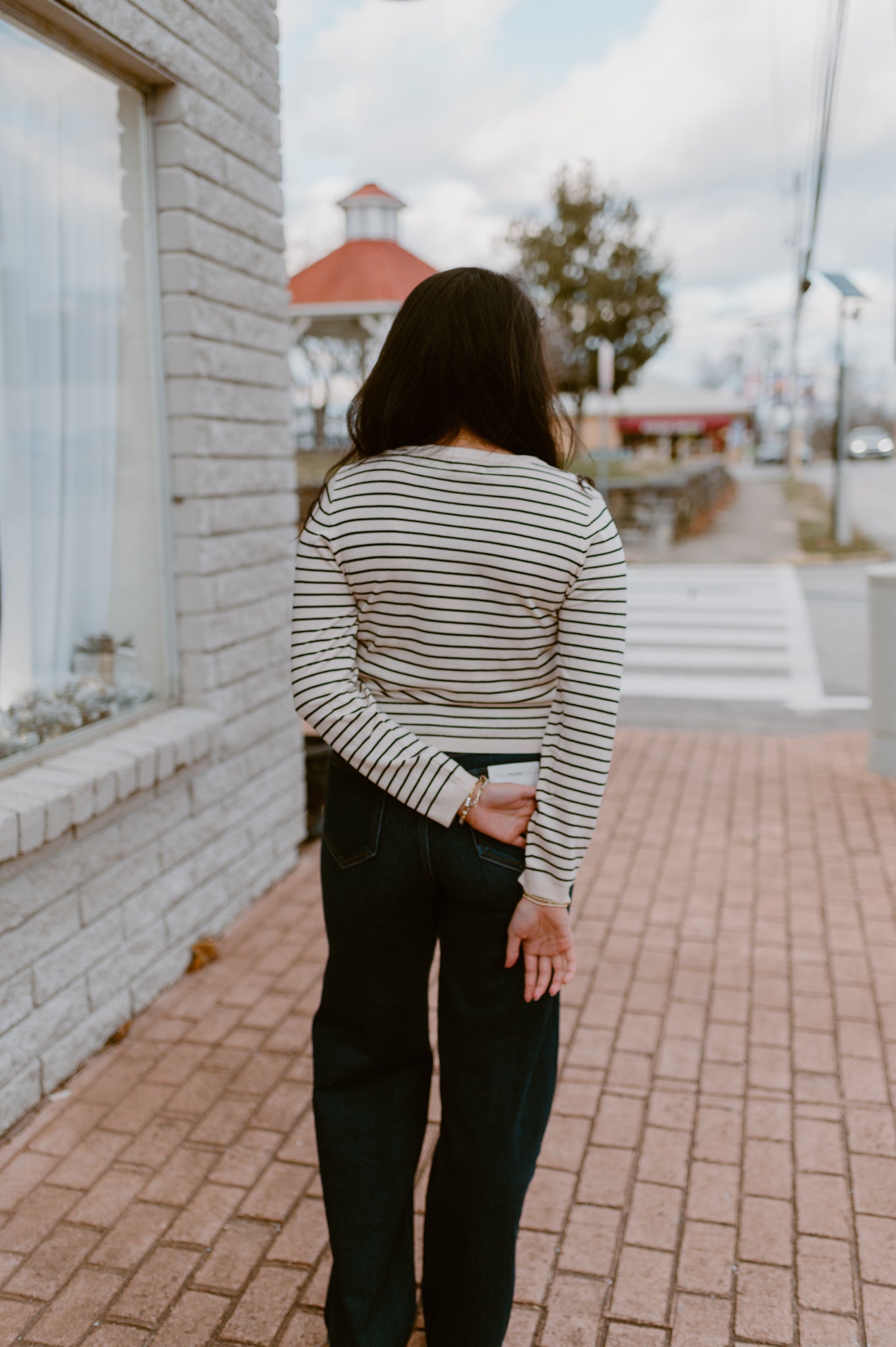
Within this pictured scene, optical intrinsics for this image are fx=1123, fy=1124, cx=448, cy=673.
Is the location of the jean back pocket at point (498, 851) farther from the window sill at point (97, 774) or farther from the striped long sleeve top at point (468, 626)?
the window sill at point (97, 774)

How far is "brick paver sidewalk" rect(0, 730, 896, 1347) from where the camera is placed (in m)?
2.37

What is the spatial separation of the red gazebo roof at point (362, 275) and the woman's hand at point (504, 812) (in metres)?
5.66

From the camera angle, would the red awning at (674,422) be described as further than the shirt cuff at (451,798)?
Yes

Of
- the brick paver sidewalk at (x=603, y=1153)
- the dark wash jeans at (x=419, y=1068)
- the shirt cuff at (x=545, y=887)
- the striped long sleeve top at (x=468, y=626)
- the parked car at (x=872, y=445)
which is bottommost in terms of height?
the brick paver sidewalk at (x=603, y=1153)

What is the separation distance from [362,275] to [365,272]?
26mm

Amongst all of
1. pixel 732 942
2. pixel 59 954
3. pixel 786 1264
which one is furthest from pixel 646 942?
pixel 59 954

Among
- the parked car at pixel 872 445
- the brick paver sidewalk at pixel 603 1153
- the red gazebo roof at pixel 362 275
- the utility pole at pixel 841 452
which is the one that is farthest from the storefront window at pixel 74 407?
the utility pole at pixel 841 452

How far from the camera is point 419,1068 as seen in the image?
212cm

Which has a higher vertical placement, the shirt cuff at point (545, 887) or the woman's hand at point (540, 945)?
the shirt cuff at point (545, 887)

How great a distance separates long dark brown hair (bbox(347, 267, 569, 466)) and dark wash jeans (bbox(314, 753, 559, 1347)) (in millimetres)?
550

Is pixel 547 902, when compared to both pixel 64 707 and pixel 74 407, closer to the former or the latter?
pixel 64 707

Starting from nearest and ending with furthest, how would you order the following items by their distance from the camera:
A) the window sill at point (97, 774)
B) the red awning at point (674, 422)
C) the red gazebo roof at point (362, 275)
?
the window sill at point (97, 774), the red gazebo roof at point (362, 275), the red awning at point (674, 422)

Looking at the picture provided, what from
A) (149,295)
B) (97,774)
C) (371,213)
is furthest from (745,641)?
(97,774)

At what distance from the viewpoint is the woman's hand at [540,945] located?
6.07 feet
